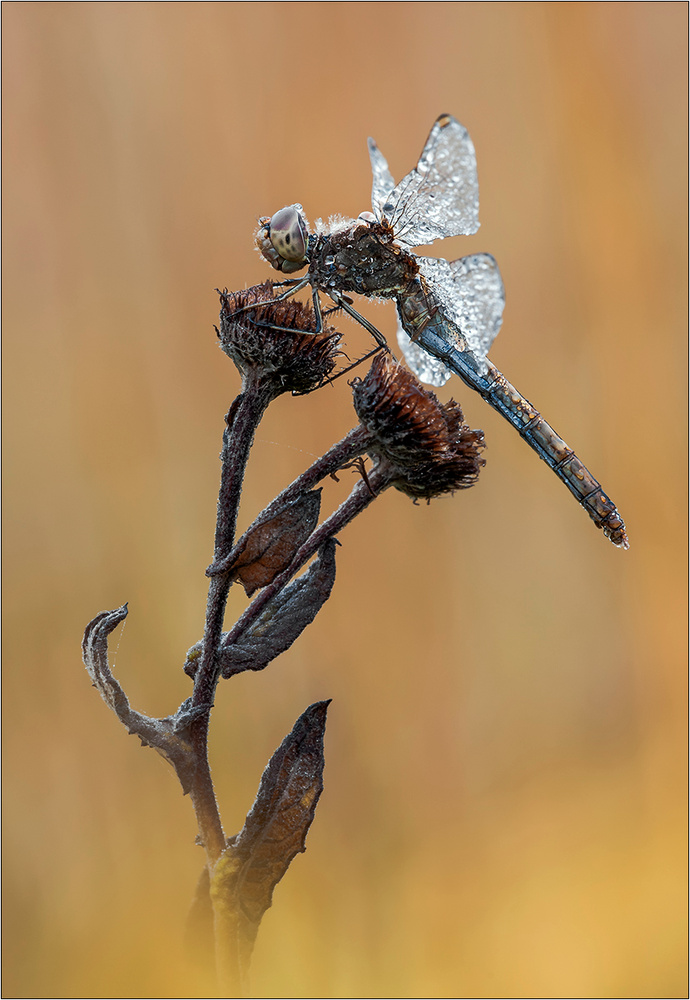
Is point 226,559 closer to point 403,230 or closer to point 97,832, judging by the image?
point 97,832

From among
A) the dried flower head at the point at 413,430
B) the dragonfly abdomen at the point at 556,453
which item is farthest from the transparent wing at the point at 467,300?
the dried flower head at the point at 413,430

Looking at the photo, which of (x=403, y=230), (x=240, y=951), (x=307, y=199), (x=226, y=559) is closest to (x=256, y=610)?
(x=226, y=559)

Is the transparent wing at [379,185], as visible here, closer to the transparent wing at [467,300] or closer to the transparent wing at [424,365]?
the transparent wing at [467,300]

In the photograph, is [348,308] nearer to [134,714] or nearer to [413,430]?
[413,430]

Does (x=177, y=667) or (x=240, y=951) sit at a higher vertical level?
(x=177, y=667)

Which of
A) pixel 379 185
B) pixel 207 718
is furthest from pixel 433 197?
pixel 207 718

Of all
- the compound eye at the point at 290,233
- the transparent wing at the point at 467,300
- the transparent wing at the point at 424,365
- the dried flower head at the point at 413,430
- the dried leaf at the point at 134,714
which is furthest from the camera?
the transparent wing at the point at 424,365

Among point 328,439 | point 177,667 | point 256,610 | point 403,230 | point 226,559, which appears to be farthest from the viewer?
point 328,439
